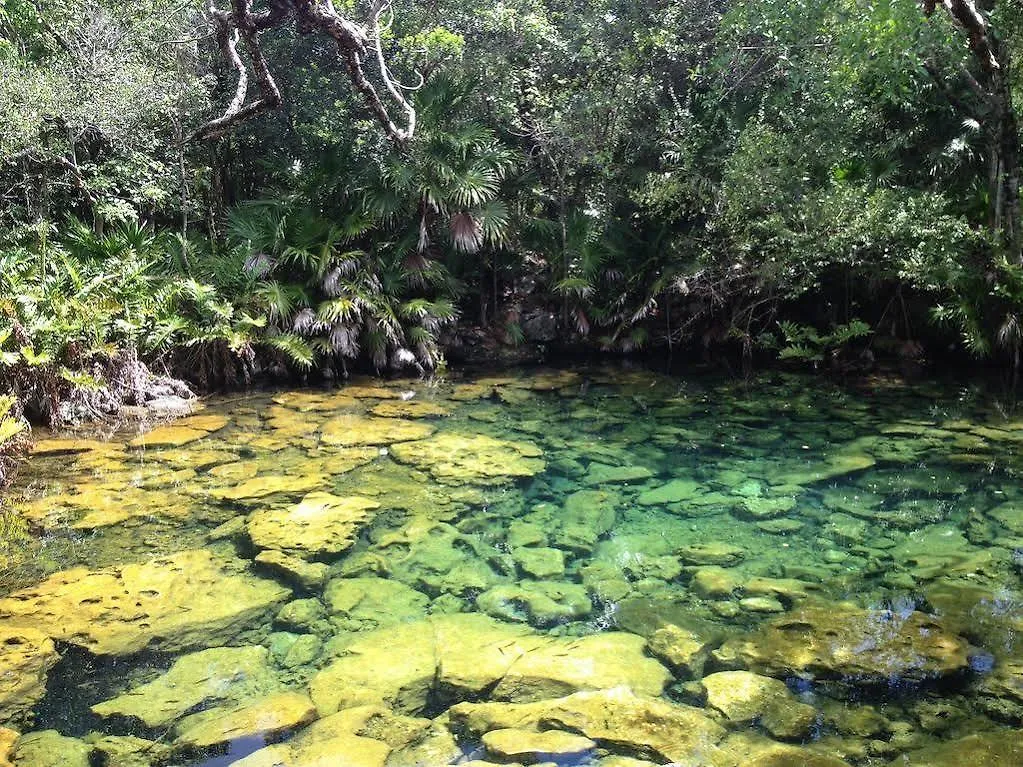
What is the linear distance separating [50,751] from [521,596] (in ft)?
8.05

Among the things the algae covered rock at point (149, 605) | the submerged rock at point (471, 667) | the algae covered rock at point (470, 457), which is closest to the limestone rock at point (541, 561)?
the submerged rock at point (471, 667)

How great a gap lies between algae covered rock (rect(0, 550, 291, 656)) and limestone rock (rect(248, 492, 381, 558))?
1.14 ft

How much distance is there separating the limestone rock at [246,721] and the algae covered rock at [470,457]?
312cm

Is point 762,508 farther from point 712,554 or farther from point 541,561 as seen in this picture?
point 541,561

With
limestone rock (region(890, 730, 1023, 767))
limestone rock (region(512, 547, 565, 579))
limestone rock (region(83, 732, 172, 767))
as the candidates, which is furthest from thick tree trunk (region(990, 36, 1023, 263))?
limestone rock (region(83, 732, 172, 767))

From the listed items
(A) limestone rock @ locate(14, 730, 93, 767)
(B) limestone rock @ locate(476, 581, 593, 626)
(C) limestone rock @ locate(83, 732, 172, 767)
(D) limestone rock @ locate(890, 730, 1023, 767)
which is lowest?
(B) limestone rock @ locate(476, 581, 593, 626)

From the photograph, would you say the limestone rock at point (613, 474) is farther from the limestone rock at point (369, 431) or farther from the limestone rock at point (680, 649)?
the limestone rock at point (680, 649)

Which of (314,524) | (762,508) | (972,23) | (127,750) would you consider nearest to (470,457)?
(314,524)

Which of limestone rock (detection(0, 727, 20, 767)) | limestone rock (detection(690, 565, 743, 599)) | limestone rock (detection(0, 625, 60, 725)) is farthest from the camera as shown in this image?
limestone rock (detection(690, 565, 743, 599))

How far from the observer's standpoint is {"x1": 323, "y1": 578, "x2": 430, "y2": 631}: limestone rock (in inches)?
166

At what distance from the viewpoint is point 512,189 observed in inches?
504

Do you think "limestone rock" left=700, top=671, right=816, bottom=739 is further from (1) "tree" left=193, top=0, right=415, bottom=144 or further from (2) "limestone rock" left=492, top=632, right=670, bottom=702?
(1) "tree" left=193, top=0, right=415, bottom=144

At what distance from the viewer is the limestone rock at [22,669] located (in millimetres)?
3341

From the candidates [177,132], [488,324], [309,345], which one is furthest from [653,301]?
[177,132]
